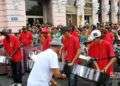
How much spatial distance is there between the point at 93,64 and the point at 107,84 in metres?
0.51

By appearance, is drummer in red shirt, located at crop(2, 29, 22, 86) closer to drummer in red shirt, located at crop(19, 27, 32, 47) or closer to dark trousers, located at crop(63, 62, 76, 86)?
dark trousers, located at crop(63, 62, 76, 86)

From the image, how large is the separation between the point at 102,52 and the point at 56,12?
25779 millimetres

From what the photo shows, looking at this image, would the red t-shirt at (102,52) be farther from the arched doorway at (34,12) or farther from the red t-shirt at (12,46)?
the arched doorway at (34,12)

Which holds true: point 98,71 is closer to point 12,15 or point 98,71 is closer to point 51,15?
point 12,15

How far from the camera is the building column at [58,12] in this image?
3491 cm

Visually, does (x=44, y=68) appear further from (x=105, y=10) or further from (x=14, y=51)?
(x=105, y=10)

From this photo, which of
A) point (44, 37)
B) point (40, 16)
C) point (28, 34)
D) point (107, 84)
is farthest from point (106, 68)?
point (40, 16)

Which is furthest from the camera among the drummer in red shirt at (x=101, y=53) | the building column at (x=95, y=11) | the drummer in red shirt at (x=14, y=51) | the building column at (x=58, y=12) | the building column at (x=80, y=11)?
the building column at (x=95, y=11)

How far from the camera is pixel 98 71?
8727mm

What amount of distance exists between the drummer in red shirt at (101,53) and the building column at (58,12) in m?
25.2

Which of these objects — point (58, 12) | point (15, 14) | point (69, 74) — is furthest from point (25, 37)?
point (58, 12)

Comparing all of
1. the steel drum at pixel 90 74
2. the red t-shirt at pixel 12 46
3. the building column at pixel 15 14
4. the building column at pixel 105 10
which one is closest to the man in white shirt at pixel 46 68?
the steel drum at pixel 90 74

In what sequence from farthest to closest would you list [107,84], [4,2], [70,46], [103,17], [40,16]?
[103,17], [40,16], [4,2], [70,46], [107,84]

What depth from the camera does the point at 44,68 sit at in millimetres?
6723
